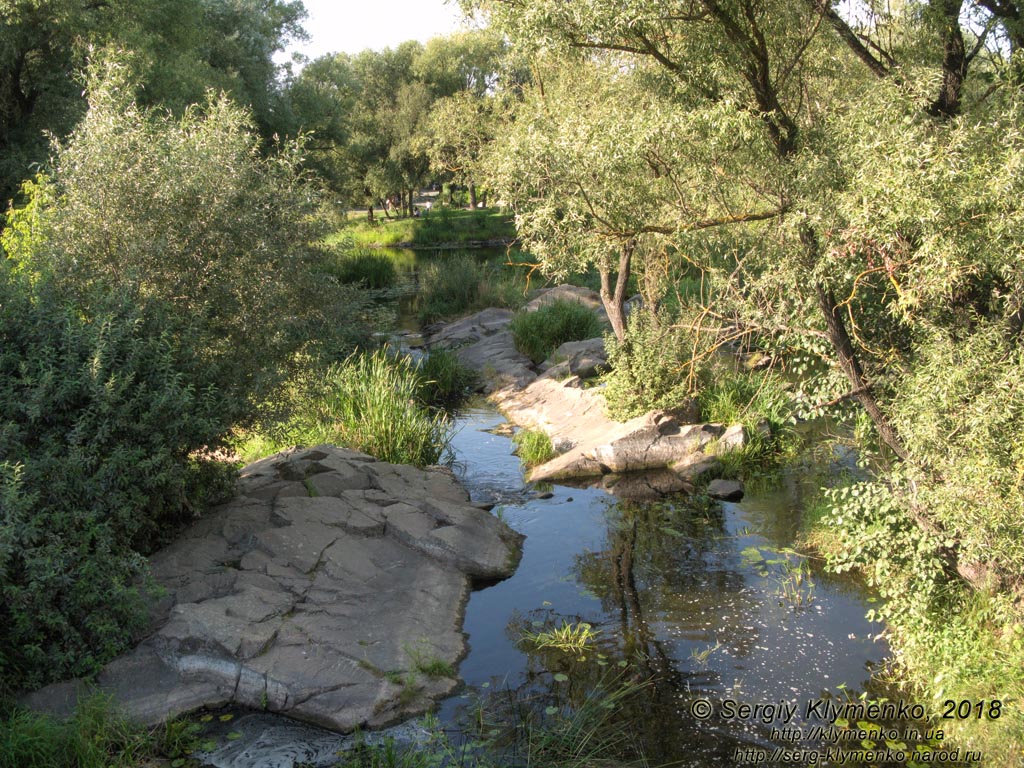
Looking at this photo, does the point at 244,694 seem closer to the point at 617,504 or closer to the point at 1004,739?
the point at 1004,739

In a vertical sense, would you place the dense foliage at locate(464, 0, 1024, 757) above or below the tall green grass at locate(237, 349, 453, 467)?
above

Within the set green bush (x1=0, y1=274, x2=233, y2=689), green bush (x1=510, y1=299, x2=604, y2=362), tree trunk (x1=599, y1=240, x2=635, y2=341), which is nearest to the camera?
green bush (x1=0, y1=274, x2=233, y2=689)

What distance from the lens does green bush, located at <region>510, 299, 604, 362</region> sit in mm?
17219

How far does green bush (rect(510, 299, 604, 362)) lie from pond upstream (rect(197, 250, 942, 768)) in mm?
7297

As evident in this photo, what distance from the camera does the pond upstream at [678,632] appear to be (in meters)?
5.46

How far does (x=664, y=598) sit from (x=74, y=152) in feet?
20.5

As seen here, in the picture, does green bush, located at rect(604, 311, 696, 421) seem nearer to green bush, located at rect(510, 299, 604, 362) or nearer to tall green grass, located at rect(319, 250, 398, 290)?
green bush, located at rect(510, 299, 604, 362)

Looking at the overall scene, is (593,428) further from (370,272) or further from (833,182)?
(370,272)

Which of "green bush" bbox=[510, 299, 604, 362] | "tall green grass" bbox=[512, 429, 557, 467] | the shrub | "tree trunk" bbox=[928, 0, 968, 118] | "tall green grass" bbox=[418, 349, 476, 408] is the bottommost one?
"tall green grass" bbox=[512, 429, 557, 467]

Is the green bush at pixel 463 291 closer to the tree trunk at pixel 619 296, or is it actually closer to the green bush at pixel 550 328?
the green bush at pixel 550 328

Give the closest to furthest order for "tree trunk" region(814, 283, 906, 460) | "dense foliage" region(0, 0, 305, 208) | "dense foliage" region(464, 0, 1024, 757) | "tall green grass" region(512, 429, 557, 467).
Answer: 1. "dense foliage" region(464, 0, 1024, 757)
2. "tree trunk" region(814, 283, 906, 460)
3. "tall green grass" region(512, 429, 557, 467)
4. "dense foliage" region(0, 0, 305, 208)

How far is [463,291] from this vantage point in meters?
22.2

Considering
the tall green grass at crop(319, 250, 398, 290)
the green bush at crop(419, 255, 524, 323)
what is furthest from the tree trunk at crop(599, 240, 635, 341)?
the tall green grass at crop(319, 250, 398, 290)

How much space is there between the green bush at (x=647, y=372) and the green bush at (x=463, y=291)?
30.0ft
